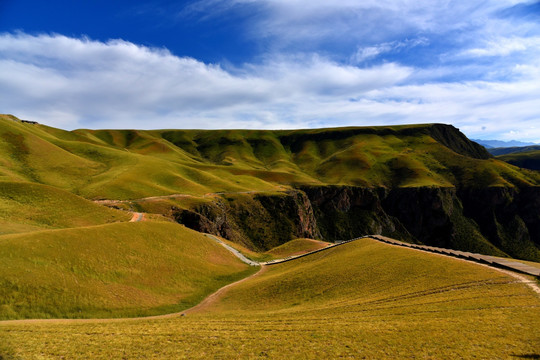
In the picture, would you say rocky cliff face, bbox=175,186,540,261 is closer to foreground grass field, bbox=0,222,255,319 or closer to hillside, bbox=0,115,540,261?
hillside, bbox=0,115,540,261

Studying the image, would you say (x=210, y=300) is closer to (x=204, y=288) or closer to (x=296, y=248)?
(x=204, y=288)

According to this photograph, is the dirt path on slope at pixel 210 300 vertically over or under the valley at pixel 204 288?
under

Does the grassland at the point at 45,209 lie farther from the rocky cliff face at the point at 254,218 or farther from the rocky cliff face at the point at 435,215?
the rocky cliff face at the point at 435,215

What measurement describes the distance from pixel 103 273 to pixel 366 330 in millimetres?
30845

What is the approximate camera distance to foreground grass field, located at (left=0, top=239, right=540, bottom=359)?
51.9 feet

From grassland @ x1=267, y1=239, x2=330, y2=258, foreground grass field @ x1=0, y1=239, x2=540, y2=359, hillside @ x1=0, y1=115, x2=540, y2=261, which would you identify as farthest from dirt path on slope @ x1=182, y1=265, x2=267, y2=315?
hillside @ x1=0, y1=115, x2=540, y2=261

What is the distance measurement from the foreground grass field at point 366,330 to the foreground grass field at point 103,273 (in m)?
7.64

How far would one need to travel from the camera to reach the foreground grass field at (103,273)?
28.6 metres

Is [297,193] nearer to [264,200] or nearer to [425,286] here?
[264,200]

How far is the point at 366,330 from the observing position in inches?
734

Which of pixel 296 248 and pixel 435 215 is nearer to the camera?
pixel 296 248

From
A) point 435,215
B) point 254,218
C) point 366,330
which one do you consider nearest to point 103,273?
point 366,330

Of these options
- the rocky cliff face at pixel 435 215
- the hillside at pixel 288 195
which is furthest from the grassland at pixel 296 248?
the rocky cliff face at pixel 435 215

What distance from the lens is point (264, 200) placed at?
4611 inches
